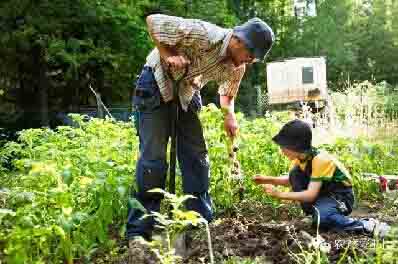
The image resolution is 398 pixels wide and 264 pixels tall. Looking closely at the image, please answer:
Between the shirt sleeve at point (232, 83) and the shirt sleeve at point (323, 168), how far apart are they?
70 cm

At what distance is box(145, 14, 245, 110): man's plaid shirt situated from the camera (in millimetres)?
3059

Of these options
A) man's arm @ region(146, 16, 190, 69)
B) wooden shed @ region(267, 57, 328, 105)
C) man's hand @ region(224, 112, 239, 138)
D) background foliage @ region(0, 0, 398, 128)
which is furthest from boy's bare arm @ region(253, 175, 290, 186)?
wooden shed @ region(267, 57, 328, 105)

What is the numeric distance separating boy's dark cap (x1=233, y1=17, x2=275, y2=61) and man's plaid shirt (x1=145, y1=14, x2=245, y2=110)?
0.32 ft

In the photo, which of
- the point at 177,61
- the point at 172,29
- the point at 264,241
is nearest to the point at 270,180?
the point at 264,241

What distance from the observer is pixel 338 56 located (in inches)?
1139

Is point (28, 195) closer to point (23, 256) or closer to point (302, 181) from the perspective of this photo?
point (23, 256)

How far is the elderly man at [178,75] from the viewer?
306 centimetres

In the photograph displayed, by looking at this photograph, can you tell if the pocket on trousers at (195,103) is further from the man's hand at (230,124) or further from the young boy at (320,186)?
the young boy at (320,186)

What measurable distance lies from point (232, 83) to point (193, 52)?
463mm

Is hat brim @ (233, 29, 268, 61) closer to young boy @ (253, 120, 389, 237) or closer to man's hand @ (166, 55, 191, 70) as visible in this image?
man's hand @ (166, 55, 191, 70)

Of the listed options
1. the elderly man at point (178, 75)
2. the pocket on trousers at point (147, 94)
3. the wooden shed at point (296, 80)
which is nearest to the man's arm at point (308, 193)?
the elderly man at point (178, 75)

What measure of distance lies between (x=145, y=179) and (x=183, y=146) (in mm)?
427

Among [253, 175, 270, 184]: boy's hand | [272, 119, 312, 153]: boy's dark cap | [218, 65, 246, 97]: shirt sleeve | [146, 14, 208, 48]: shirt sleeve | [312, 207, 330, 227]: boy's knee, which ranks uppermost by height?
[146, 14, 208, 48]: shirt sleeve

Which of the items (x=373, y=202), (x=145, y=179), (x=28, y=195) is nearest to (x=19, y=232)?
(x=28, y=195)
